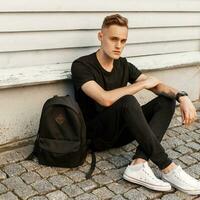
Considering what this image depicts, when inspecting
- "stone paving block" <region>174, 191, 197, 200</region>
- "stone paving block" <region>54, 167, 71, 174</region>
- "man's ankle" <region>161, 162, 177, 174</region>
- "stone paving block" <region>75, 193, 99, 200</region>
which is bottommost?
"stone paving block" <region>174, 191, 197, 200</region>

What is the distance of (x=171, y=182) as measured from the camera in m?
3.40

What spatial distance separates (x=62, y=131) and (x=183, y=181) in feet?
3.43

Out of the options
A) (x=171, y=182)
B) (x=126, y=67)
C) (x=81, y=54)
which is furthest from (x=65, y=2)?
(x=171, y=182)

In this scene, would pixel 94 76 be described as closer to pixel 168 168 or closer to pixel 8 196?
pixel 168 168

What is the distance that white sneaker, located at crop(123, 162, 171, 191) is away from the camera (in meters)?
3.31

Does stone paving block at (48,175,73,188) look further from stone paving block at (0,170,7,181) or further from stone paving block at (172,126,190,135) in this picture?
stone paving block at (172,126,190,135)

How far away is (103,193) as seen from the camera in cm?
326

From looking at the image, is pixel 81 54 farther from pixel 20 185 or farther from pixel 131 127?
pixel 20 185

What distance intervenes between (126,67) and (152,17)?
100cm

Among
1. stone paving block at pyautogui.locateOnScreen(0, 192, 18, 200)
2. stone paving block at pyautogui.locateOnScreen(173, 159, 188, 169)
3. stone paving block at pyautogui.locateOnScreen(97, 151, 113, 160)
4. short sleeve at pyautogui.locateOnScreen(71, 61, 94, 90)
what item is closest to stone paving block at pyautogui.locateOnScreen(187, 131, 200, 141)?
stone paving block at pyautogui.locateOnScreen(173, 159, 188, 169)

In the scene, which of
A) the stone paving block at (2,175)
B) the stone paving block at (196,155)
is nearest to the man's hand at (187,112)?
the stone paving block at (196,155)

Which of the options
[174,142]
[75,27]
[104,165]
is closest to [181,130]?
[174,142]

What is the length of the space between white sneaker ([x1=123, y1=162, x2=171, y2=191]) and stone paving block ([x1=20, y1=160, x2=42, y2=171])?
0.75m

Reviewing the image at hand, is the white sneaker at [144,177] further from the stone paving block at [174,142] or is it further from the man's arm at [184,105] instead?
the stone paving block at [174,142]
